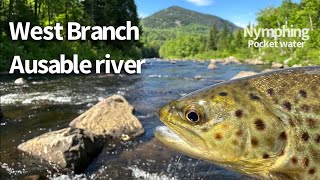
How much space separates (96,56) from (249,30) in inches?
2173

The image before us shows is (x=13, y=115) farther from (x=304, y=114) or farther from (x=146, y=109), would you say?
(x=304, y=114)

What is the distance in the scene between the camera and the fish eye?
7.98 feet

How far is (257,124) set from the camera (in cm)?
226

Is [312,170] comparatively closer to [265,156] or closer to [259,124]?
[265,156]

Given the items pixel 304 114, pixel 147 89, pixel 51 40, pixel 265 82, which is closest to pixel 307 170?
pixel 304 114

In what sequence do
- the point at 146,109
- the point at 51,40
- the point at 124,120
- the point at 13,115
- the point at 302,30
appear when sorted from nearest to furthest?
the point at 124,120
the point at 13,115
the point at 146,109
the point at 51,40
the point at 302,30

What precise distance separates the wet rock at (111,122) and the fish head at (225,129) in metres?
6.01

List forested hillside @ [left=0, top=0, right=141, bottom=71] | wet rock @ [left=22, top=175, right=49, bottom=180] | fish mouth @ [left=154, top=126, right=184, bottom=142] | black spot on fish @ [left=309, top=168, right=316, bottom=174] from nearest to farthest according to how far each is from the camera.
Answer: black spot on fish @ [left=309, top=168, right=316, bottom=174]
fish mouth @ [left=154, top=126, right=184, bottom=142]
wet rock @ [left=22, top=175, right=49, bottom=180]
forested hillside @ [left=0, top=0, right=141, bottom=71]

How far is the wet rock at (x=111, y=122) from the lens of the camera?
8.50 m

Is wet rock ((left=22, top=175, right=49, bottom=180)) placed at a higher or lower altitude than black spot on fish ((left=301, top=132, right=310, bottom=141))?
lower

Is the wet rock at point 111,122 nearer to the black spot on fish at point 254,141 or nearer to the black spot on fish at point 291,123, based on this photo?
the black spot on fish at point 254,141

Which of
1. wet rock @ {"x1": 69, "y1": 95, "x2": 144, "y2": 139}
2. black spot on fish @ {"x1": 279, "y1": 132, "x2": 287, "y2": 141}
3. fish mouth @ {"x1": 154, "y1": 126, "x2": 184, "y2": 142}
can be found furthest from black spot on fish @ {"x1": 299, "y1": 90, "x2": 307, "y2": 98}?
wet rock @ {"x1": 69, "y1": 95, "x2": 144, "y2": 139}

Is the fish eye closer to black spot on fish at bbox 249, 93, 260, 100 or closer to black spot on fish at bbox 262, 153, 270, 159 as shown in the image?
black spot on fish at bbox 249, 93, 260, 100

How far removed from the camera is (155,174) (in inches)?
256
